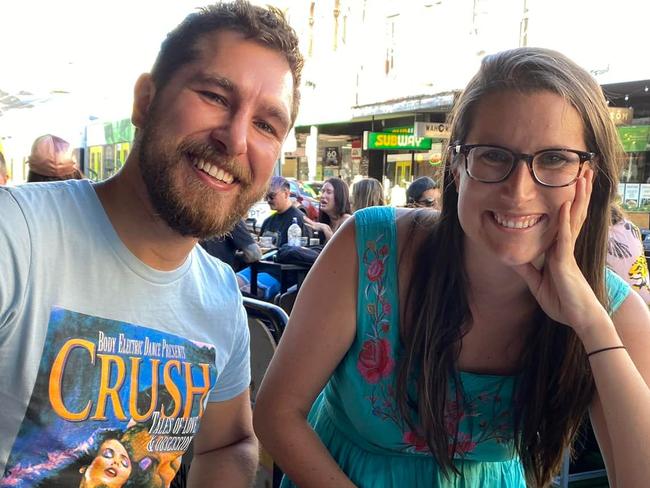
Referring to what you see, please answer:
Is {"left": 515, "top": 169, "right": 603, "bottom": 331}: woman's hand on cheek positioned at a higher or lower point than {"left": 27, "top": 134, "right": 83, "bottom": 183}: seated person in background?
lower

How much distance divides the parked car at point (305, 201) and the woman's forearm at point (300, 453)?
13.0m

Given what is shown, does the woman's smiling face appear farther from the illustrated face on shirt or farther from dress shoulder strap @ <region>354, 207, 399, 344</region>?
the illustrated face on shirt

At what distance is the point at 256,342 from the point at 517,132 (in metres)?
1.22

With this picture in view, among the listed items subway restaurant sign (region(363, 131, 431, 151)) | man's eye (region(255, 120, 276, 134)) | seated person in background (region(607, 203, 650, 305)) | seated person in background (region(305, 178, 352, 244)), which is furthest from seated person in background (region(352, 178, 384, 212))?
subway restaurant sign (region(363, 131, 431, 151))

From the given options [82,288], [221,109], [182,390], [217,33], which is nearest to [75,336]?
[82,288]

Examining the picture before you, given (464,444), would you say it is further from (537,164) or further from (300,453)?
(537,164)

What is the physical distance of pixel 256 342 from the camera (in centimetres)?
226

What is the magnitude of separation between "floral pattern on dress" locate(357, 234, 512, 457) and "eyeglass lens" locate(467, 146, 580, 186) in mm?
366

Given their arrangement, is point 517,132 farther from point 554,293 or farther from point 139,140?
point 139,140

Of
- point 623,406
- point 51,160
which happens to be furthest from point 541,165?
point 51,160

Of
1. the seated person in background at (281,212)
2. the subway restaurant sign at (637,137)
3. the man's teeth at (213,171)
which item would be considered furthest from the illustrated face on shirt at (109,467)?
the subway restaurant sign at (637,137)

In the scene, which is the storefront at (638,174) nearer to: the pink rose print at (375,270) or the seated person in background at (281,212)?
the seated person in background at (281,212)

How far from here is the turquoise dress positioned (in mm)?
1608

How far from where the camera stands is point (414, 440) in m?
1.61
